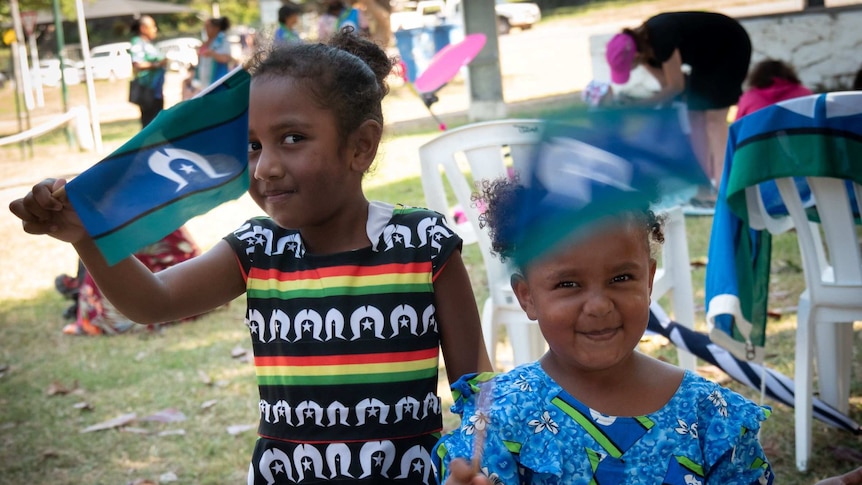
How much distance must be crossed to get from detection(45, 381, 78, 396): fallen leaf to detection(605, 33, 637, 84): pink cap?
13.5 feet

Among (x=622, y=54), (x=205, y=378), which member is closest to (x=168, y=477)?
(x=205, y=378)

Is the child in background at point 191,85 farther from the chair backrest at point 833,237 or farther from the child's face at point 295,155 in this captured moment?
the child's face at point 295,155

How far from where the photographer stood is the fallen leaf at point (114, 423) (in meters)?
4.55

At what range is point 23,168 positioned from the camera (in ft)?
47.9

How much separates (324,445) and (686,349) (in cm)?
221

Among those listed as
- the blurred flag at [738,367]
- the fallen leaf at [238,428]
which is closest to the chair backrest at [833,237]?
the blurred flag at [738,367]

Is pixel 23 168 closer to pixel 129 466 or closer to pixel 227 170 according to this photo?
pixel 129 466

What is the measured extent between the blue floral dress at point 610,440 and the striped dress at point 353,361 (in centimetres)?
35

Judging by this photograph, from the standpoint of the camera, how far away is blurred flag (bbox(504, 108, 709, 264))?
55.4 inches

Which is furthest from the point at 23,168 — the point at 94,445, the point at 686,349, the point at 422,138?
the point at 686,349

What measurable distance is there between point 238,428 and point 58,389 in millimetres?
1358

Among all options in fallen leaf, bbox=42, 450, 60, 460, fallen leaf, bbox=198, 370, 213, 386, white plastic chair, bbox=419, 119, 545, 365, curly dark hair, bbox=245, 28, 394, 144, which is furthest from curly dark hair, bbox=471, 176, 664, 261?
fallen leaf, bbox=198, 370, 213, 386

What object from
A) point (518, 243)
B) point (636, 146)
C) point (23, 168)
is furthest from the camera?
point (23, 168)

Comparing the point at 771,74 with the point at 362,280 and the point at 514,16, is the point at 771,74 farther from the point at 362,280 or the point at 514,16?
the point at 514,16
